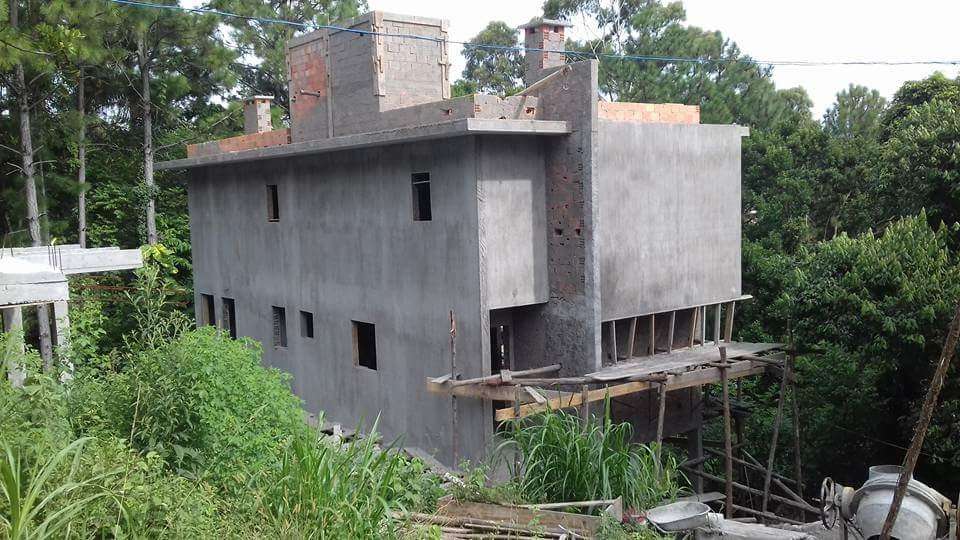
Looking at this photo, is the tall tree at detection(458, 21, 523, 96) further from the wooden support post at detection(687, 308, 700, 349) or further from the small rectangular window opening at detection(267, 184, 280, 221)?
the wooden support post at detection(687, 308, 700, 349)

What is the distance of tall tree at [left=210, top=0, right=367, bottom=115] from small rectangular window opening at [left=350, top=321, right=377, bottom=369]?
16963 millimetres

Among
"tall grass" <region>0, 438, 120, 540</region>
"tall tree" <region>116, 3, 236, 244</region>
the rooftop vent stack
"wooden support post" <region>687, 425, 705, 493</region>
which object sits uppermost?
"tall tree" <region>116, 3, 236, 244</region>

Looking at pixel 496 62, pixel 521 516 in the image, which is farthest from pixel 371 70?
pixel 496 62

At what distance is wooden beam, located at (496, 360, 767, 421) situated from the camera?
11523 millimetres

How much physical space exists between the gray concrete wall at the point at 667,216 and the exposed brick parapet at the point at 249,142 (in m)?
7.49

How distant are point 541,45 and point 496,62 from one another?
32629 mm

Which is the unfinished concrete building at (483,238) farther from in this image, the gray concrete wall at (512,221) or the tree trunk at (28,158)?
the tree trunk at (28,158)

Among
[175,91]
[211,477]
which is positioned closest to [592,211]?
[211,477]

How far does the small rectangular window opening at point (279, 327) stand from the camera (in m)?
17.8

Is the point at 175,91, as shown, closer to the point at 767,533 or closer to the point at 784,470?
the point at 784,470

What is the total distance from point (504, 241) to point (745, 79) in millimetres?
25658

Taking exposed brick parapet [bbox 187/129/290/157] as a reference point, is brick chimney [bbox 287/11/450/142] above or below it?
above

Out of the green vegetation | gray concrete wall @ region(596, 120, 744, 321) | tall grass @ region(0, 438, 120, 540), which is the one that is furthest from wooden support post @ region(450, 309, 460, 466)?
tall grass @ region(0, 438, 120, 540)

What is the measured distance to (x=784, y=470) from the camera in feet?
55.9
